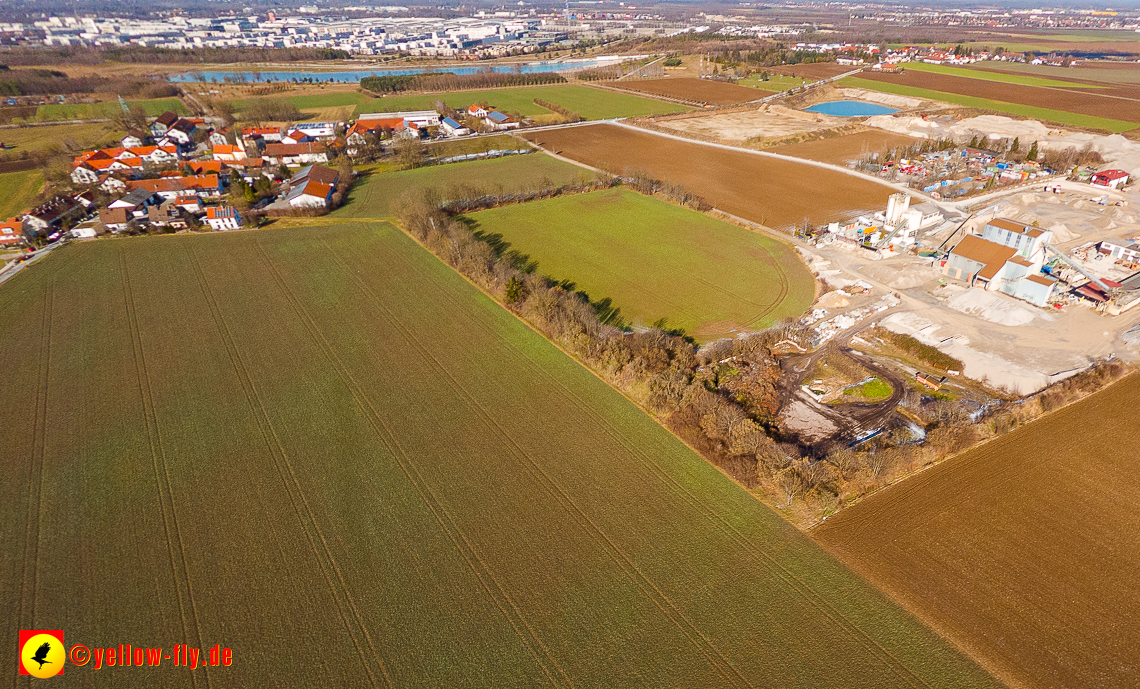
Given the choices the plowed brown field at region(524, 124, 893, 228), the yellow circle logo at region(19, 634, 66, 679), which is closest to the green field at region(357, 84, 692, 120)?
the plowed brown field at region(524, 124, 893, 228)

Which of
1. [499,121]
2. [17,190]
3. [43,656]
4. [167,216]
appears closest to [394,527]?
[43,656]

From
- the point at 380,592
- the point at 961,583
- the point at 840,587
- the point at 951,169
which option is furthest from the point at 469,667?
the point at 951,169

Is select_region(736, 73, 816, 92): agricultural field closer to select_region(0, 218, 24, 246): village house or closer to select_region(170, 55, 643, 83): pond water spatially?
select_region(170, 55, 643, 83): pond water

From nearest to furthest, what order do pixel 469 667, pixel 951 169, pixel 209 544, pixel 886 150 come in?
pixel 469 667 → pixel 209 544 → pixel 951 169 → pixel 886 150

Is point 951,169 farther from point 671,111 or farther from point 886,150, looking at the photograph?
point 671,111

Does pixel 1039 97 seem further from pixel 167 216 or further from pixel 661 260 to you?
pixel 167 216

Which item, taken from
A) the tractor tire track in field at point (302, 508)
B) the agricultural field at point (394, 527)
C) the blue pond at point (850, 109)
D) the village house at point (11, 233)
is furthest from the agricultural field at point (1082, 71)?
the village house at point (11, 233)
